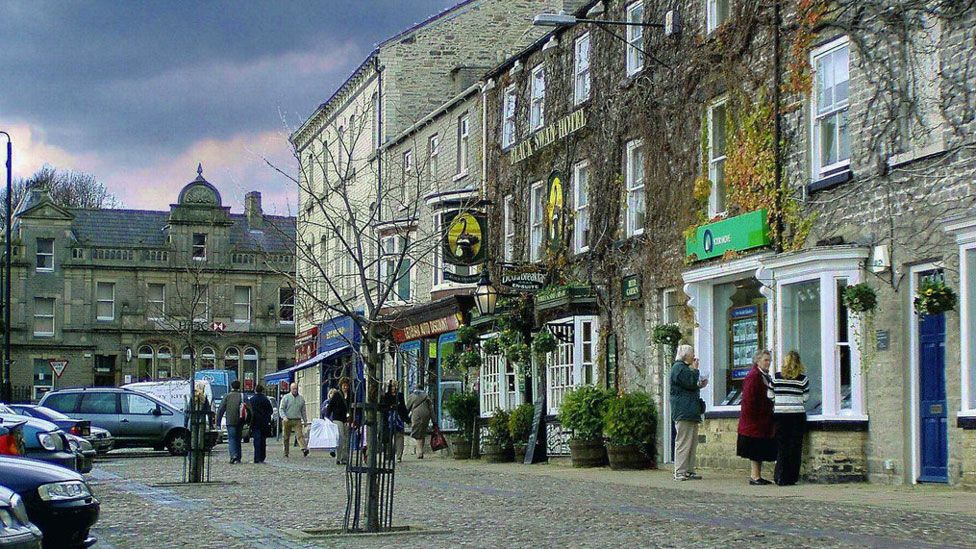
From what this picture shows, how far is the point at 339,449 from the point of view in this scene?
32.3 metres

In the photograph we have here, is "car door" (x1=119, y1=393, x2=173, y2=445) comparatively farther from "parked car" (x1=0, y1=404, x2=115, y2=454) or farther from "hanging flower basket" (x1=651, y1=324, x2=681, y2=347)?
"hanging flower basket" (x1=651, y1=324, x2=681, y2=347)

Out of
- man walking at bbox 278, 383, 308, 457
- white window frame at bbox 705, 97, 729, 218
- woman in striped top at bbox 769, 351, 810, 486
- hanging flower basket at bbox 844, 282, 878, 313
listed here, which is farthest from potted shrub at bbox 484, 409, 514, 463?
hanging flower basket at bbox 844, 282, 878, 313

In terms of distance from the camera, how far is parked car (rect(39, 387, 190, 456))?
129 feet

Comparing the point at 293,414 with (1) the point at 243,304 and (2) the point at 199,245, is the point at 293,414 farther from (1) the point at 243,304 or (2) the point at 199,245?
(2) the point at 199,245

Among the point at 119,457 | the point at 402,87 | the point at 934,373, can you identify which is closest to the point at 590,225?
the point at 934,373

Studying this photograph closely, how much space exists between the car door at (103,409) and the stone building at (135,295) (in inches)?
1560

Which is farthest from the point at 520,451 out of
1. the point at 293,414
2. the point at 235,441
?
the point at 293,414

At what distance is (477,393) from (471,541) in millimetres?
23890

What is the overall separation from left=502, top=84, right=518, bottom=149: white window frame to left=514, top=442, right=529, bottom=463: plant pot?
24.2ft

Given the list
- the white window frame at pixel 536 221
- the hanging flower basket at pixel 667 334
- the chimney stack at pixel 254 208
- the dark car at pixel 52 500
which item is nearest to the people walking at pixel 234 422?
the white window frame at pixel 536 221

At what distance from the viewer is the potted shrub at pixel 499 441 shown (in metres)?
32.8

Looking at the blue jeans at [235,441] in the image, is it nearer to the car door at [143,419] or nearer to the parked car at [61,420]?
the parked car at [61,420]

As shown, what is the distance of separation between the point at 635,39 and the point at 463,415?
36.3 ft

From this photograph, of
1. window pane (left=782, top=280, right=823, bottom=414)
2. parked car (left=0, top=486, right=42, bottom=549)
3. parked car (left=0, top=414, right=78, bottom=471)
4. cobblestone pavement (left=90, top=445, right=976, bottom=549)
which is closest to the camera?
parked car (left=0, top=486, right=42, bottom=549)
